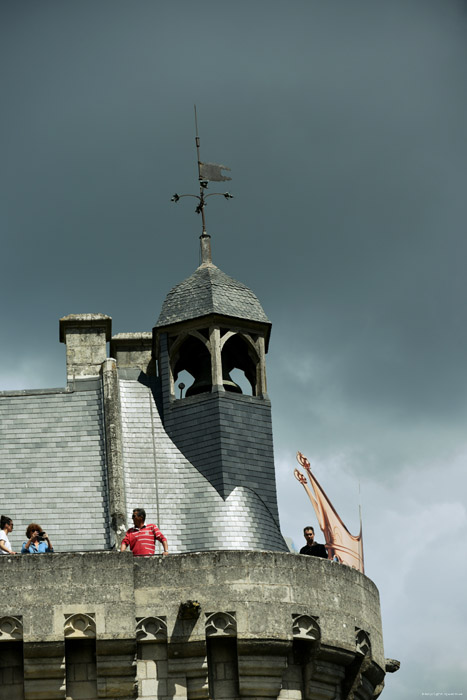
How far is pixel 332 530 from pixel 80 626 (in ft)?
29.0

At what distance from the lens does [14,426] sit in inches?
1638

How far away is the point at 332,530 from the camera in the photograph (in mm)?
41094

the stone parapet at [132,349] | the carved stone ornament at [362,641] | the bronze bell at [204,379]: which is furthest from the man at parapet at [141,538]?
the stone parapet at [132,349]

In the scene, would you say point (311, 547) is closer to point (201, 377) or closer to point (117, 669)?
point (117, 669)

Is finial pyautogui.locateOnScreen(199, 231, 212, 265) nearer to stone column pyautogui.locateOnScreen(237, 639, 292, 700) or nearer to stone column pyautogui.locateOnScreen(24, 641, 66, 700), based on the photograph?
stone column pyautogui.locateOnScreen(237, 639, 292, 700)

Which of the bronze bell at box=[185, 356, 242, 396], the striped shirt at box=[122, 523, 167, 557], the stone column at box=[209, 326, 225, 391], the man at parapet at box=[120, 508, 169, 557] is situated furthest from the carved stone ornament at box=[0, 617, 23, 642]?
the bronze bell at box=[185, 356, 242, 396]

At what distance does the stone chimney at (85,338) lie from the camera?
4344 cm

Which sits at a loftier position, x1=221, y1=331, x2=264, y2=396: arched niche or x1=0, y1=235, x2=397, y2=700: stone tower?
x1=221, y1=331, x2=264, y2=396: arched niche

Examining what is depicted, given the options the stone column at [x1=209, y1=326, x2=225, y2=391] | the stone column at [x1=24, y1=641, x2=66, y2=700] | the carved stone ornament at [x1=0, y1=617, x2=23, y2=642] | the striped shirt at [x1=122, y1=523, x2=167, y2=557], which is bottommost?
the stone column at [x1=24, y1=641, x2=66, y2=700]

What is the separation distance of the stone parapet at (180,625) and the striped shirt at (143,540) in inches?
21.6

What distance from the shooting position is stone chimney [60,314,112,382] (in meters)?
43.4

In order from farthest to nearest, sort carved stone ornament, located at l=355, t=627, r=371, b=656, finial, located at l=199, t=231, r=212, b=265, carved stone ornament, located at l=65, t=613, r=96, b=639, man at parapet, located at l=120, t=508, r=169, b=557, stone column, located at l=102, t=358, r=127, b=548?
finial, located at l=199, t=231, r=212, b=265 → stone column, located at l=102, t=358, r=127, b=548 → carved stone ornament, located at l=355, t=627, r=371, b=656 → man at parapet, located at l=120, t=508, r=169, b=557 → carved stone ornament, located at l=65, t=613, r=96, b=639

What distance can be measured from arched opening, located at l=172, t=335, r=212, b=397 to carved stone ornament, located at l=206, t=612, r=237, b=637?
8.78m

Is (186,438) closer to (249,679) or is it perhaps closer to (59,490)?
(59,490)
